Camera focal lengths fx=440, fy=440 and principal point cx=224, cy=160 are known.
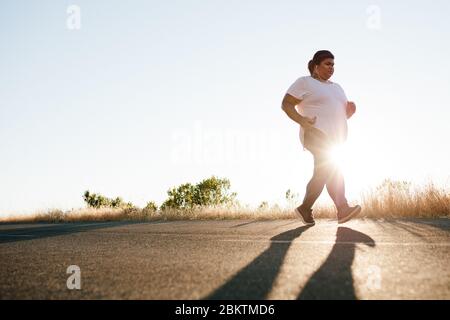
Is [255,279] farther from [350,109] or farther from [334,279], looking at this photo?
[350,109]

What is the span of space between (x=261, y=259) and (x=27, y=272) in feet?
4.89

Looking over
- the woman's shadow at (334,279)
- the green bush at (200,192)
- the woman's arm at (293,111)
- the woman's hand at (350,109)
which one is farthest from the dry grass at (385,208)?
the green bush at (200,192)

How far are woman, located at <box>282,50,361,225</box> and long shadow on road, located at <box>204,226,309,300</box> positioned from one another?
203 cm

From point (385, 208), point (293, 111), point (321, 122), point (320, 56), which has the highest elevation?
point (320, 56)

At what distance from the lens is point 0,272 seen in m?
2.77

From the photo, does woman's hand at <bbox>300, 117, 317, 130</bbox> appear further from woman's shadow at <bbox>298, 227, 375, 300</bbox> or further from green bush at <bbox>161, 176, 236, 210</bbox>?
green bush at <bbox>161, 176, 236, 210</bbox>

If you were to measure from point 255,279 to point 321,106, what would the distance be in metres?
3.50

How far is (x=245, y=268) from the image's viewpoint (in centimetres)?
262

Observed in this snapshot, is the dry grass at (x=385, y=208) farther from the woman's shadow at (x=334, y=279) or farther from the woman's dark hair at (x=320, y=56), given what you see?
the woman's shadow at (x=334, y=279)

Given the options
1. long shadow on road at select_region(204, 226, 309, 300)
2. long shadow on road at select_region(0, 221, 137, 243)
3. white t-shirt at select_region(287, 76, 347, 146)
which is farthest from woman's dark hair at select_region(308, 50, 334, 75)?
long shadow on road at select_region(0, 221, 137, 243)

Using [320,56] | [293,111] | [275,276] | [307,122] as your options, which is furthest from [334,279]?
[320,56]

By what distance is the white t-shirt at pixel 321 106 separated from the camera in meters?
5.33
